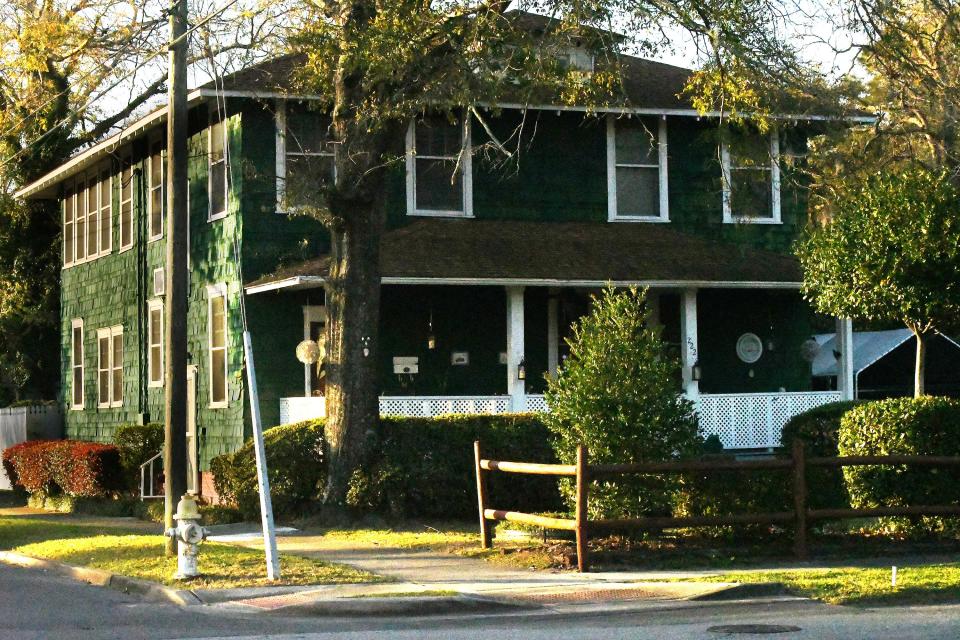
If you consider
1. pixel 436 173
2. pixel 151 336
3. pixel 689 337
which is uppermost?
pixel 436 173

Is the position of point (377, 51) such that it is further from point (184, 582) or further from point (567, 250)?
point (567, 250)

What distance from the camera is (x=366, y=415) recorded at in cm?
2005

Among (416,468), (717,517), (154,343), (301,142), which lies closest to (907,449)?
(717,517)

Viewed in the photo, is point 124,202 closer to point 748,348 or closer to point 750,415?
point 748,348

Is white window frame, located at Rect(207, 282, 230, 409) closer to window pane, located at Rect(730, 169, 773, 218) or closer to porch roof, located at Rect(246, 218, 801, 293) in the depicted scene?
porch roof, located at Rect(246, 218, 801, 293)

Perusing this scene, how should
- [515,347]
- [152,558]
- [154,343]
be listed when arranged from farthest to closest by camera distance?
[154,343] → [515,347] → [152,558]

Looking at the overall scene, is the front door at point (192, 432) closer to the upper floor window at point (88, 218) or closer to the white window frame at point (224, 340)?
the white window frame at point (224, 340)

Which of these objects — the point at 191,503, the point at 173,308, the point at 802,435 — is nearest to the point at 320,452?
the point at 173,308

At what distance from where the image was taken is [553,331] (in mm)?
26016

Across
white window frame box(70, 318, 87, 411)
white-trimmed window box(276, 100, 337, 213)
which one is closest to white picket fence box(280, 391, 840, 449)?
white-trimmed window box(276, 100, 337, 213)

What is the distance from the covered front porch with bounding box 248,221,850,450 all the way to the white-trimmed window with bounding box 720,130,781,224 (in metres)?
1.20

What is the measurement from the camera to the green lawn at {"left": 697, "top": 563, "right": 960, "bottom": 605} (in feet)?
41.5

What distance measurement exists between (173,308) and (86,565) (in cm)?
309

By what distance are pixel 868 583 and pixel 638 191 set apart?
1439 cm
